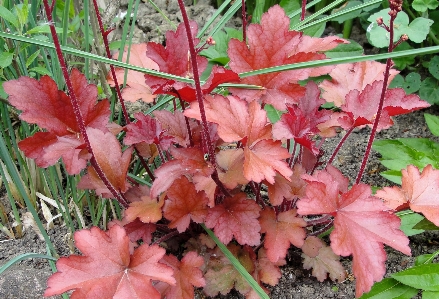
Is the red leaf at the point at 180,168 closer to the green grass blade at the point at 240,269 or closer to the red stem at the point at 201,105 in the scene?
the red stem at the point at 201,105

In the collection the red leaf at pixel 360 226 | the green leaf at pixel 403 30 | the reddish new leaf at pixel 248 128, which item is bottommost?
the red leaf at pixel 360 226

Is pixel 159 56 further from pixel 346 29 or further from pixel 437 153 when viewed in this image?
pixel 346 29

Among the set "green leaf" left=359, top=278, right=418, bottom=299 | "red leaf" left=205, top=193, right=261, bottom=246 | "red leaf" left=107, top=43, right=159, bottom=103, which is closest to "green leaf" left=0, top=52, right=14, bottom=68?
"red leaf" left=107, top=43, right=159, bottom=103

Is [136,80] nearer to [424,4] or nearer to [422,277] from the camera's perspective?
[422,277]

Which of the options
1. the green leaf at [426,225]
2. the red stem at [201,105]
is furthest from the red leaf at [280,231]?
the green leaf at [426,225]

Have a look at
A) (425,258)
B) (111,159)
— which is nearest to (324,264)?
(425,258)

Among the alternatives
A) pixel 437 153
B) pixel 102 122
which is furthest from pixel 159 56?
pixel 437 153
